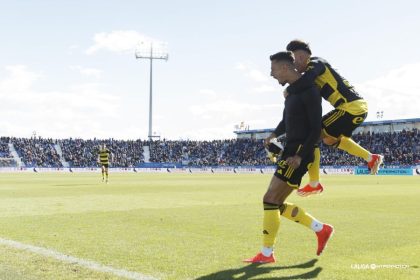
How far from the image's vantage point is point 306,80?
18.1 ft

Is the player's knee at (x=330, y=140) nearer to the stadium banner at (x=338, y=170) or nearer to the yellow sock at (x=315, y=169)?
the yellow sock at (x=315, y=169)

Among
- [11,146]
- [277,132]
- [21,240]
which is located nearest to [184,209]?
[21,240]

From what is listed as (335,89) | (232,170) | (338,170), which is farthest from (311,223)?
(232,170)

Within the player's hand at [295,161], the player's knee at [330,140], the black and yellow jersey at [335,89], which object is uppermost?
the black and yellow jersey at [335,89]

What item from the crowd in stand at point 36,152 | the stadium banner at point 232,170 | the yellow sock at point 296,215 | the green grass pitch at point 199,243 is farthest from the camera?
the crowd in stand at point 36,152

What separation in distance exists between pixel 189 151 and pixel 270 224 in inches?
2578

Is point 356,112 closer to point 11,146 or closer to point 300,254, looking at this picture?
point 300,254

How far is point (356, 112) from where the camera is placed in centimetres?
604

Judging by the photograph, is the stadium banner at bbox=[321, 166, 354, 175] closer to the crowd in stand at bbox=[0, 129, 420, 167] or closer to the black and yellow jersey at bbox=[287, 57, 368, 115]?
the crowd in stand at bbox=[0, 129, 420, 167]

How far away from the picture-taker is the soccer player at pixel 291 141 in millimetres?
5449

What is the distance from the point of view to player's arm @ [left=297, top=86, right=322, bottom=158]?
5422 millimetres

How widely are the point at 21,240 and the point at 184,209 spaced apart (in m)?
5.18

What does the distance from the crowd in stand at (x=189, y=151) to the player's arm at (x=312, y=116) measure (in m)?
48.7

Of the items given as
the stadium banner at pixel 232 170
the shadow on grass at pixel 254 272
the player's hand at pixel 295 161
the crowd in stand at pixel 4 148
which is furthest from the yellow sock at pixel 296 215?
the crowd in stand at pixel 4 148
